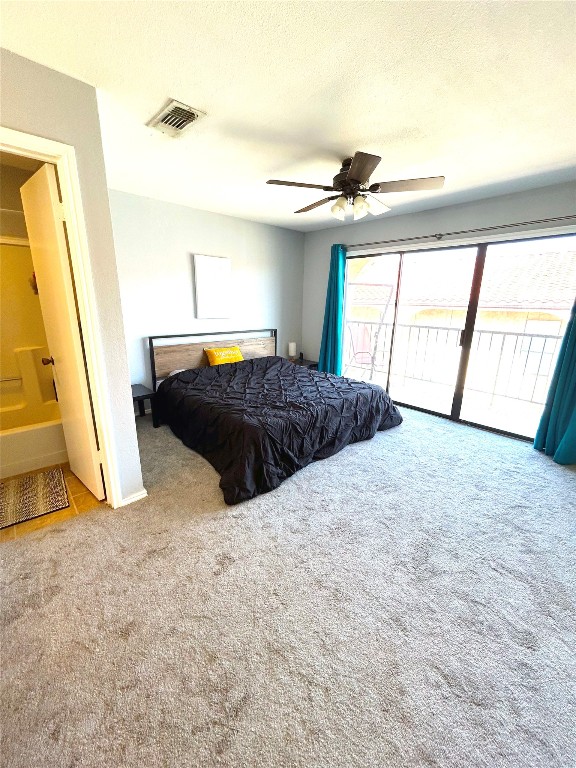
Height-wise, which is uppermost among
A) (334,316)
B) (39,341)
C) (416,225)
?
(416,225)

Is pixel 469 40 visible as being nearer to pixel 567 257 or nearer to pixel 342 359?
pixel 567 257

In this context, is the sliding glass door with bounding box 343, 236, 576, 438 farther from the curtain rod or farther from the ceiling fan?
the ceiling fan

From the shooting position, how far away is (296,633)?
1366 mm

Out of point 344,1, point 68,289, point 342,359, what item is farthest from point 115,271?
point 342,359

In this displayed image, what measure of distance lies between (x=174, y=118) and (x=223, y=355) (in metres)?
2.54

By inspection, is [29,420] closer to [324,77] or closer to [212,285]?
[212,285]

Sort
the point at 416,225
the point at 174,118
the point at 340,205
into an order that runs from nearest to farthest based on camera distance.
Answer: the point at 174,118
the point at 340,205
the point at 416,225

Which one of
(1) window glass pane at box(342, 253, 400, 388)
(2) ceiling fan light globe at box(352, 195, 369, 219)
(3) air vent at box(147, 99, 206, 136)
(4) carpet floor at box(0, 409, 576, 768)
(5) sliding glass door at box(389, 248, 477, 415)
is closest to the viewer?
(4) carpet floor at box(0, 409, 576, 768)

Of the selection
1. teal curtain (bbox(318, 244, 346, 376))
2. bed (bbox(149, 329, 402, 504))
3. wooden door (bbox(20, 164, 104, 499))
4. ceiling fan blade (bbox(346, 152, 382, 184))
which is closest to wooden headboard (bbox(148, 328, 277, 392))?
bed (bbox(149, 329, 402, 504))

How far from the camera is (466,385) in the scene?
368 centimetres

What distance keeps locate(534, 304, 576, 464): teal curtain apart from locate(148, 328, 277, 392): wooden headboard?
3430mm

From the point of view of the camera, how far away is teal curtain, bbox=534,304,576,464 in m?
2.77

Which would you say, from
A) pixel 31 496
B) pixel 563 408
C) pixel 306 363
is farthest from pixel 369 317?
pixel 31 496

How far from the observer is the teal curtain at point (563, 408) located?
2.77m
